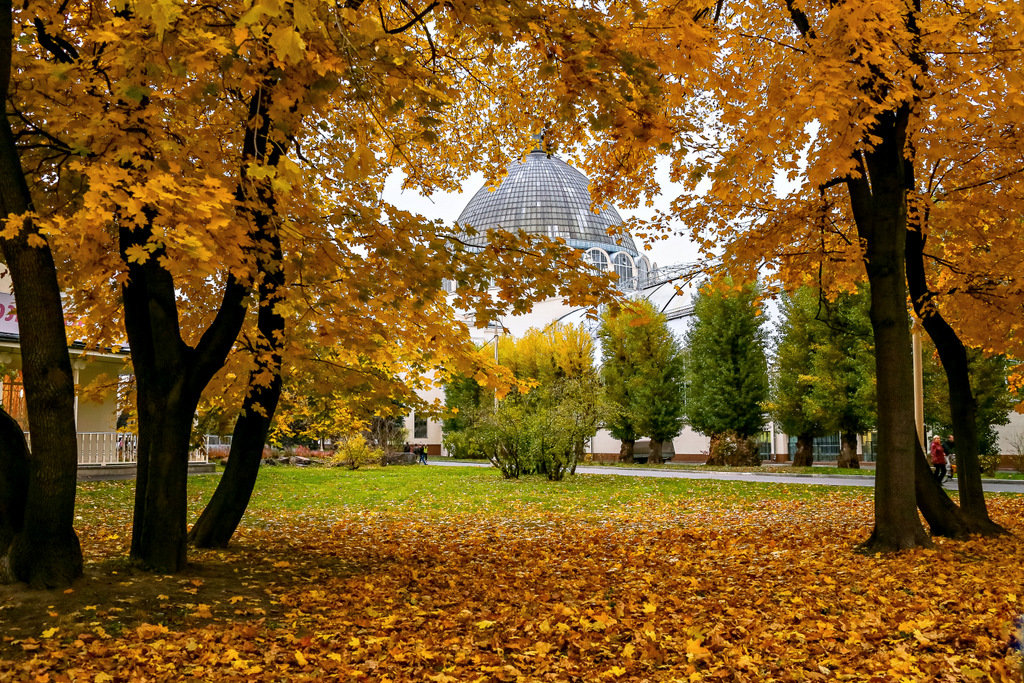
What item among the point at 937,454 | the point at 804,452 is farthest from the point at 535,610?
the point at 804,452

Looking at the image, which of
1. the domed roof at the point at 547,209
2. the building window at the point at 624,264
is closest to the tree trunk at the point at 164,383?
the domed roof at the point at 547,209

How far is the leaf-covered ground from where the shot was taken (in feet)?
14.8

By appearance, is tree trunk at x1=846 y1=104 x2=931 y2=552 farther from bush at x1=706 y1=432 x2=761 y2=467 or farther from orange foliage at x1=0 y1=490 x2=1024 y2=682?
bush at x1=706 y1=432 x2=761 y2=467

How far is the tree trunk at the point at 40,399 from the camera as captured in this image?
573 centimetres

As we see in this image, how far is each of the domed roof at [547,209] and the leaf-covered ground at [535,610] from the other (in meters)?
89.5

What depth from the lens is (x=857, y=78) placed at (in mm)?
7512

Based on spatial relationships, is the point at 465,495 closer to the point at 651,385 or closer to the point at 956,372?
the point at 956,372

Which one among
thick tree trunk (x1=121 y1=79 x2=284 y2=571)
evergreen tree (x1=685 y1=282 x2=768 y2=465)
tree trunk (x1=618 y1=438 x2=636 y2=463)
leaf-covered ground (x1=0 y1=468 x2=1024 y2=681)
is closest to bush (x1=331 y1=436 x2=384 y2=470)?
tree trunk (x1=618 y1=438 x2=636 y2=463)

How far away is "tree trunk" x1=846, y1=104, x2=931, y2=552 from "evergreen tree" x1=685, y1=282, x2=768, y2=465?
2613cm

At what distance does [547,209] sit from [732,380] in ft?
231

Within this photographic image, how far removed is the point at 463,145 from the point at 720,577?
6.15m

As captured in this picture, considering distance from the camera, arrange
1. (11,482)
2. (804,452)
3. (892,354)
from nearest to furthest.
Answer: (11,482)
(892,354)
(804,452)

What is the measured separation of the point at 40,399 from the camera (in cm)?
573

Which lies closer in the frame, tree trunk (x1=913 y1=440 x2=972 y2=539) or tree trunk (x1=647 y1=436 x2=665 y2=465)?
tree trunk (x1=913 y1=440 x2=972 y2=539)
